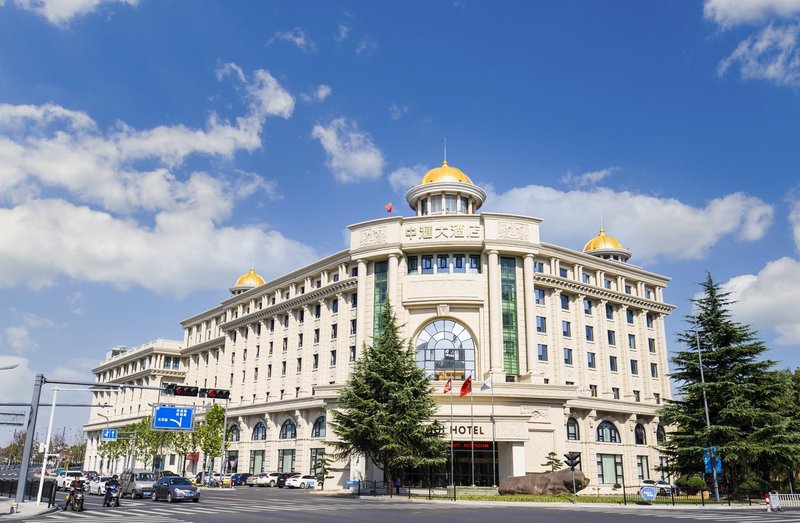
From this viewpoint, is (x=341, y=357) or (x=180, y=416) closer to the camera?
(x=180, y=416)

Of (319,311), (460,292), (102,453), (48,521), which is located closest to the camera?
(48,521)

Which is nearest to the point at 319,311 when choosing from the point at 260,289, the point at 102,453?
the point at 260,289

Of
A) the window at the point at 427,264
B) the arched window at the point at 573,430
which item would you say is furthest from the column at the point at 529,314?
the arched window at the point at 573,430

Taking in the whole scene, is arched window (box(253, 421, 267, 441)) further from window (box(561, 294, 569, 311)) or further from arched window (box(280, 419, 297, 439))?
window (box(561, 294, 569, 311))

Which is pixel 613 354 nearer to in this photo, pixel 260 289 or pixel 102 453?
pixel 260 289

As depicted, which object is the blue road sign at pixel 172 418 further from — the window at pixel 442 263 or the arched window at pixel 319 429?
the window at pixel 442 263

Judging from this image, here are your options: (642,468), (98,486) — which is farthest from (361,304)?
(642,468)

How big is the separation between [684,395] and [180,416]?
36194 millimetres

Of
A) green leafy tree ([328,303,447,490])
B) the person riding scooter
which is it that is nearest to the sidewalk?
the person riding scooter

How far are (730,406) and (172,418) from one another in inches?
1515

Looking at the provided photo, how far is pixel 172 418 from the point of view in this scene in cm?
4881

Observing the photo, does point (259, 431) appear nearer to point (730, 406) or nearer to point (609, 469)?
point (609, 469)

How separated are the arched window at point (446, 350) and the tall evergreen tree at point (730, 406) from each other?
15842 millimetres

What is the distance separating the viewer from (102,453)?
102m
